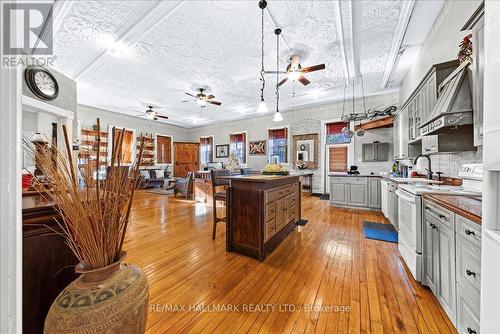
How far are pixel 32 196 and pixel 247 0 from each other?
3.05 meters

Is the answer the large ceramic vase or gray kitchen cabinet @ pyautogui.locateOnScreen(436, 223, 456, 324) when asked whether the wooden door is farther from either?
gray kitchen cabinet @ pyautogui.locateOnScreen(436, 223, 456, 324)

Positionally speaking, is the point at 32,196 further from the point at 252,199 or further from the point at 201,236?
the point at 201,236

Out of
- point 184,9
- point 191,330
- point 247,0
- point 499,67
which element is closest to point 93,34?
point 184,9

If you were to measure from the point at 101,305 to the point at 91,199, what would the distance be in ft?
1.57

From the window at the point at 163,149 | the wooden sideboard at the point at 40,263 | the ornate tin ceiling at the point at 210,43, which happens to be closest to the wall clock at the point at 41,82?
the ornate tin ceiling at the point at 210,43

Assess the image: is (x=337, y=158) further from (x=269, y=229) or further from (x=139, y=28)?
(x=139, y=28)

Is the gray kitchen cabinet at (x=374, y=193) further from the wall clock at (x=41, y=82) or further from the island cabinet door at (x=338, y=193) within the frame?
the wall clock at (x=41, y=82)

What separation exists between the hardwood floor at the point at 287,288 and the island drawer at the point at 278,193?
74 cm

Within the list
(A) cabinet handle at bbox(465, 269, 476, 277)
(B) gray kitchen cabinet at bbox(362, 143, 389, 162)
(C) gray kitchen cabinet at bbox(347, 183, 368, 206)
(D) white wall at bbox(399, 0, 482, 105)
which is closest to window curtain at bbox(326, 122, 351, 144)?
(B) gray kitchen cabinet at bbox(362, 143, 389, 162)

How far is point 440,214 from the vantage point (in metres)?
1.55

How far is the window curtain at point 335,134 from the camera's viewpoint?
6719 mm

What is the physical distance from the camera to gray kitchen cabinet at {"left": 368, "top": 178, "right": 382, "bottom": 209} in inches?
183

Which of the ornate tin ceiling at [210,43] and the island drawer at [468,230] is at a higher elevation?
the ornate tin ceiling at [210,43]

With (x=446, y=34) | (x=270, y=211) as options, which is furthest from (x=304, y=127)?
(x=270, y=211)
